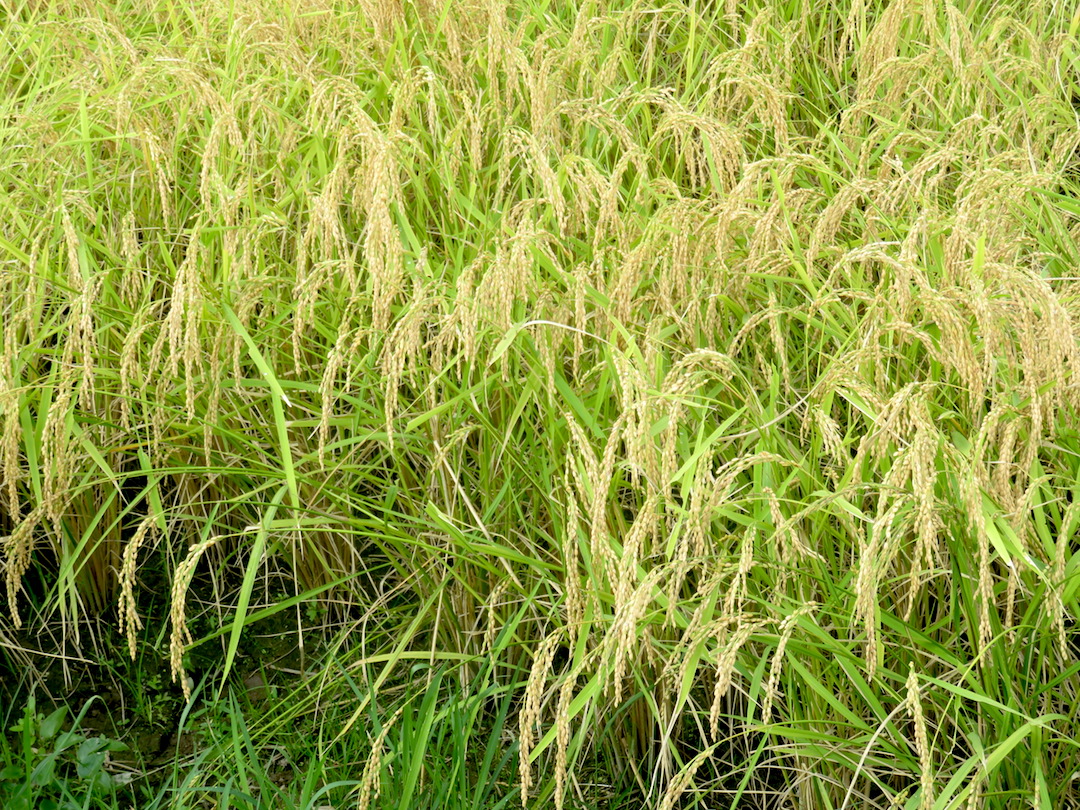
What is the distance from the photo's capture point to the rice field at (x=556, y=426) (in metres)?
1.74

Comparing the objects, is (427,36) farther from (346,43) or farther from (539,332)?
(539,332)

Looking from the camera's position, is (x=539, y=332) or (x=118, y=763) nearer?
(x=539, y=332)

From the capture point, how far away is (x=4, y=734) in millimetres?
2277

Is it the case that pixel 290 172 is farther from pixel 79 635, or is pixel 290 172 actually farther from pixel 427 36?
pixel 79 635

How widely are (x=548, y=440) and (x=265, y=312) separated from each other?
71 cm

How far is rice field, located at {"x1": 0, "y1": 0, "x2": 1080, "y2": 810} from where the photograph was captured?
174 centimetres

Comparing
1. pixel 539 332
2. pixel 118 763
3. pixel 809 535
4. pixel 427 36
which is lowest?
pixel 118 763

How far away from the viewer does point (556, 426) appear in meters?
2.07

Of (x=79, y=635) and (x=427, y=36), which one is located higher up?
(x=427, y=36)

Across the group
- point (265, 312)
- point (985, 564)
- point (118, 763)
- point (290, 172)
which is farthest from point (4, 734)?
point (985, 564)

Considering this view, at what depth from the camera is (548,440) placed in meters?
Answer: 2.14

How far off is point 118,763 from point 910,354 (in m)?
1.65

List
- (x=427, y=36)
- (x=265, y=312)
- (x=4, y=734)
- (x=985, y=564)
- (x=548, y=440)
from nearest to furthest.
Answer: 1. (x=985, y=564)
2. (x=548, y=440)
3. (x=4, y=734)
4. (x=265, y=312)
5. (x=427, y=36)

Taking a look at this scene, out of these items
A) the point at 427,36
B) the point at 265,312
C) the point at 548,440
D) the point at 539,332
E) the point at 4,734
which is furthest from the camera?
the point at 427,36
